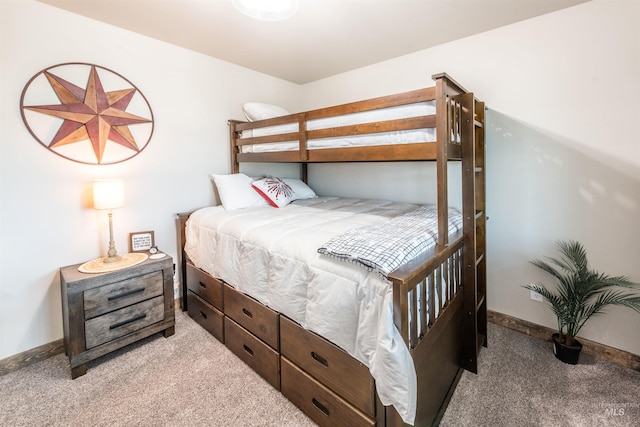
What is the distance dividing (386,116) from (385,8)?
90 centimetres

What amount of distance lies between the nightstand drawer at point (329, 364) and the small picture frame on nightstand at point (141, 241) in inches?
59.6

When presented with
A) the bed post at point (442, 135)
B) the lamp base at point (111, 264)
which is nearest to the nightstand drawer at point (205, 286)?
the lamp base at point (111, 264)

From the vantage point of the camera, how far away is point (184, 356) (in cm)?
200

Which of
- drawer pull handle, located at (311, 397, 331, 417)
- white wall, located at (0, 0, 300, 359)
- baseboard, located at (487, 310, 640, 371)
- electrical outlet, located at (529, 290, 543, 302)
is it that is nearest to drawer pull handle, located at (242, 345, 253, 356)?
drawer pull handle, located at (311, 397, 331, 417)

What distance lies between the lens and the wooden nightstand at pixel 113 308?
1.77m

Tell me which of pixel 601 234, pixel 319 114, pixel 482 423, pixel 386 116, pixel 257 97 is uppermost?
pixel 257 97

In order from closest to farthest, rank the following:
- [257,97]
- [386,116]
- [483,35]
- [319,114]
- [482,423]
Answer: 1. [482,423]
2. [386,116]
3. [319,114]
4. [483,35]
5. [257,97]

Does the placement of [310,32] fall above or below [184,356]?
above

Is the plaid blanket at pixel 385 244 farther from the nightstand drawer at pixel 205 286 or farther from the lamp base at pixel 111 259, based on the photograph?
the lamp base at pixel 111 259

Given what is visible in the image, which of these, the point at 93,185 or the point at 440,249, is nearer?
the point at 440,249

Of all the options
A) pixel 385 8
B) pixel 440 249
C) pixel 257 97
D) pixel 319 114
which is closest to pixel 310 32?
pixel 385 8

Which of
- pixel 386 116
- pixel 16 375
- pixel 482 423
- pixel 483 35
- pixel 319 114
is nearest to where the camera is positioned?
pixel 482 423

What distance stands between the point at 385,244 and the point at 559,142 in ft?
5.52

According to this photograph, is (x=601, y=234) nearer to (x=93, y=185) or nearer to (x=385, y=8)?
(x=385, y=8)
